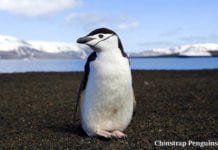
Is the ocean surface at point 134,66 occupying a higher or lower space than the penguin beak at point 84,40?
lower

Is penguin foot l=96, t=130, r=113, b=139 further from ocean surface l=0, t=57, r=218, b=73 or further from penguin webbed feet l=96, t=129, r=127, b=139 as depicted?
ocean surface l=0, t=57, r=218, b=73

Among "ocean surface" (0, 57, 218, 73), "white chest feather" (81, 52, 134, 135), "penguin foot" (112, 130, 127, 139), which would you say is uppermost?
"white chest feather" (81, 52, 134, 135)

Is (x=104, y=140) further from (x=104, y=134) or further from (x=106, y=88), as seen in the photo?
(x=106, y=88)

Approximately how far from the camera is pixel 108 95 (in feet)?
22.5

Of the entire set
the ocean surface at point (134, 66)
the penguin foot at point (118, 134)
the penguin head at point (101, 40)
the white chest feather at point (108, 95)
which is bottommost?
the ocean surface at point (134, 66)

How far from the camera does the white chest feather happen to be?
6.63 meters

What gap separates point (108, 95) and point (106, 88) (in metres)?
0.13

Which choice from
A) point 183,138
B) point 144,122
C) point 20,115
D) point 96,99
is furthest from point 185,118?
point 20,115

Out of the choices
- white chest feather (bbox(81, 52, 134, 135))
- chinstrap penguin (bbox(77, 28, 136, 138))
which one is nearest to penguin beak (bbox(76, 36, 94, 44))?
chinstrap penguin (bbox(77, 28, 136, 138))

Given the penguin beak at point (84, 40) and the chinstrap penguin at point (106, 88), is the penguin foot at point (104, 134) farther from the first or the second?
the penguin beak at point (84, 40)

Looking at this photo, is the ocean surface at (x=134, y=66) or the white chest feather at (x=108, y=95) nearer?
the white chest feather at (x=108, y=95)

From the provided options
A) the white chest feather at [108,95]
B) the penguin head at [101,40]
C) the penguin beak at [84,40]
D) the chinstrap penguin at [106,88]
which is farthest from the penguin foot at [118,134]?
the penguin beak at [84,40]

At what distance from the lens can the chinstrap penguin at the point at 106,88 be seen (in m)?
6.61

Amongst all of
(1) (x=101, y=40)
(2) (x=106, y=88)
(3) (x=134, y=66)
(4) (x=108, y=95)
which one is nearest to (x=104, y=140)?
(4) (x=108, y=95)
